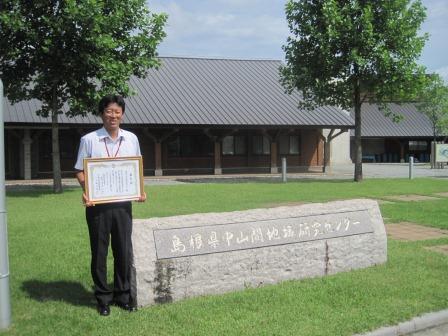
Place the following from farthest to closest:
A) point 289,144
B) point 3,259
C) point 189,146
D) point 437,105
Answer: point 437,105 < point 289,144 < point 189,146 < point 3,259

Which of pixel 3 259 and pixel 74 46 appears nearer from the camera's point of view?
pixel 3 259

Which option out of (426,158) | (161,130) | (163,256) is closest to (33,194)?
(161,130)

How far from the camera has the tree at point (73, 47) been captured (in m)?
14.9

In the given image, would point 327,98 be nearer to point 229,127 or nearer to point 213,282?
point 229,127

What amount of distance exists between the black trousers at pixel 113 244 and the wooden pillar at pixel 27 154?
20564 mm

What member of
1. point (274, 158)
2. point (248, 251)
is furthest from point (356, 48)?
point (248, 251)

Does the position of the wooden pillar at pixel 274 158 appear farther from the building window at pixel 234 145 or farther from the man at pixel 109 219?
the man at pixel 109 219

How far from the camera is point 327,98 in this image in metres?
22.2

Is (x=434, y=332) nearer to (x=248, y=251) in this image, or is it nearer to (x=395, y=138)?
(x=248, y=251)

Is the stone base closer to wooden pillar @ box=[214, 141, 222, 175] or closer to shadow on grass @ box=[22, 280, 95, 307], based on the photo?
shadow on grass @ box=[22, 280, 95, 307]

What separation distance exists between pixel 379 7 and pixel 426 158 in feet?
92.6

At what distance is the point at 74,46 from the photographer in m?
15.6

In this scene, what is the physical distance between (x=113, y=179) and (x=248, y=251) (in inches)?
67.1

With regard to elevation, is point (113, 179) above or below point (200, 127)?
below
